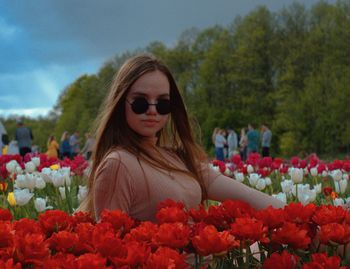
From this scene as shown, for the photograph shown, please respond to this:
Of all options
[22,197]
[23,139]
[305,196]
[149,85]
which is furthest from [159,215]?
[23,139]

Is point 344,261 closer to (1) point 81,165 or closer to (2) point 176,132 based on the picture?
(2) point 176,132

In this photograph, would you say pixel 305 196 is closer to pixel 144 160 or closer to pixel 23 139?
pixel 144 160

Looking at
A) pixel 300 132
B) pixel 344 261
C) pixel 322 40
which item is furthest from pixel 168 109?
pixel 322 40

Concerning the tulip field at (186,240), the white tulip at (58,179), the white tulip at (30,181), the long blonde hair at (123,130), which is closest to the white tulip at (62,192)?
the white tulip at (58,179)

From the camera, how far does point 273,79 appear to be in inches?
1457

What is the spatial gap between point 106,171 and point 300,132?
97.9 feet

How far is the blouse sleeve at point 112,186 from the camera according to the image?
2.72 metres

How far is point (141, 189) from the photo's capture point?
2818mm

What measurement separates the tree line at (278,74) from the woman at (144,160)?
89.8ft

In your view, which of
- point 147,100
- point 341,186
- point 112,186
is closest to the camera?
point 112,186

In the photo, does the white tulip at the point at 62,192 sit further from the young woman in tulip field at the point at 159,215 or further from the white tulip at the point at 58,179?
the young woman in tulip field at the point at 159,215

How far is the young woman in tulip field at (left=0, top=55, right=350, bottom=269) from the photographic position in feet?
5.71

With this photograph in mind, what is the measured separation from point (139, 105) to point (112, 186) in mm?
473

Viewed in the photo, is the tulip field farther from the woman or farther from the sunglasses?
the sunglasses
